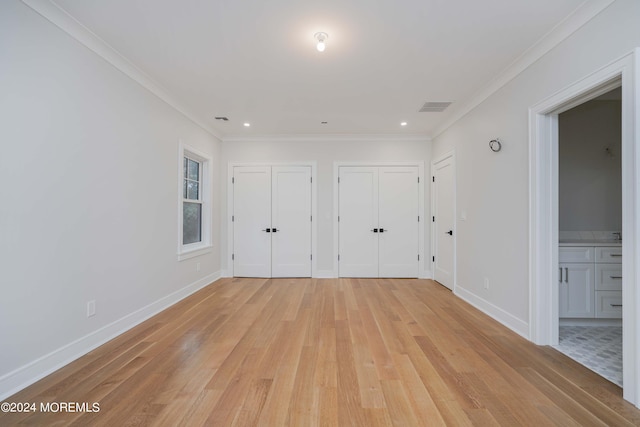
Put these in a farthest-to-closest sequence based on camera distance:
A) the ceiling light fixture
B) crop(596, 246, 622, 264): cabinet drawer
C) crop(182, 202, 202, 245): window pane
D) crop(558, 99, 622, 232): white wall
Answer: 1. crop(182, 202, 202, 245): window pane
2. crop(558, 99, 622, 232): white wall
3. crop(596, 246, 622, 264): cabinet drawer
4. the ceiling light fixture

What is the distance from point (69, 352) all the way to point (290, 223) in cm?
343

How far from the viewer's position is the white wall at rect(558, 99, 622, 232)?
339cm

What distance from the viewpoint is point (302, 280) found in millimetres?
5008

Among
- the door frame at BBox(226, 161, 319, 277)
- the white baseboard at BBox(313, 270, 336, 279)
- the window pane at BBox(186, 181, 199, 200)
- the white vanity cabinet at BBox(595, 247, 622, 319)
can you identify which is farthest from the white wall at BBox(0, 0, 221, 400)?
the white vanity cabinet at BBox(595, 247, 622, 319)

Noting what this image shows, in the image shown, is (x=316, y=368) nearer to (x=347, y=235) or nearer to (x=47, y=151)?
(x=47, y=151)

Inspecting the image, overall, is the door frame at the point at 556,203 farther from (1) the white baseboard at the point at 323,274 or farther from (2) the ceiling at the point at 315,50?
(1) the white baseboard at the point at 323,274

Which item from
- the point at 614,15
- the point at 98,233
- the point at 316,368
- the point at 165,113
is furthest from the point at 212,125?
the point at 614,15

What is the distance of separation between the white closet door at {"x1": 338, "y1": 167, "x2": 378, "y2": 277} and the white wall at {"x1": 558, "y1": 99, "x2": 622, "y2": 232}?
104 inches

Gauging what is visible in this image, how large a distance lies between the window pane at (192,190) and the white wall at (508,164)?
4.06 meters

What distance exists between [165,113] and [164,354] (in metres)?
2.74

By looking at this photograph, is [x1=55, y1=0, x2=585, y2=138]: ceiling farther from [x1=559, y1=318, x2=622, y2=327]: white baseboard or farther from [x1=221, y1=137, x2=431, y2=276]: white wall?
[x1=559, y1=318, x2=622, y2=327]: white baseboard

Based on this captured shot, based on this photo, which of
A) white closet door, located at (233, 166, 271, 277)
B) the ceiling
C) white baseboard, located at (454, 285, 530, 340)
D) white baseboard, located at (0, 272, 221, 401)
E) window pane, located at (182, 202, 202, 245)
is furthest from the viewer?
white closet door, located at (233, 166, 271, 277)

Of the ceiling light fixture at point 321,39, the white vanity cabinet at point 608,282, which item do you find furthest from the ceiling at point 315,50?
the white vanity cabinet at point 608,282

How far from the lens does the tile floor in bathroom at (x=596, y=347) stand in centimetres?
209
